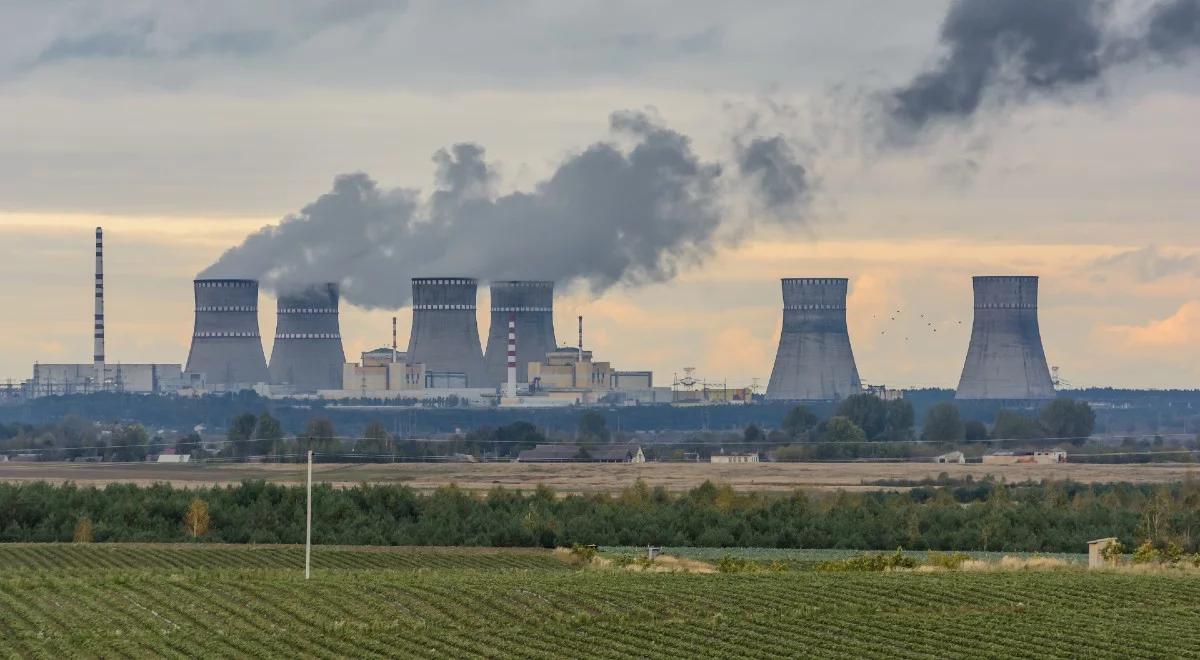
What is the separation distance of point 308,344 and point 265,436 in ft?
106

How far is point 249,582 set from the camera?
24469 mm

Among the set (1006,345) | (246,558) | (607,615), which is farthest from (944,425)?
(607,615)

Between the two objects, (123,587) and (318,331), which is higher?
(318,331)

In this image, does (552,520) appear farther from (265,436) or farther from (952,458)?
(265,436)

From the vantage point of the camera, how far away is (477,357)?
112 metres

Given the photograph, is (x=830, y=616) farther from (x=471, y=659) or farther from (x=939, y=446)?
(x=939, y=446)

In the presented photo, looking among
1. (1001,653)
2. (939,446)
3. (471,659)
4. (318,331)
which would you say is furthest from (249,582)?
(318,331)

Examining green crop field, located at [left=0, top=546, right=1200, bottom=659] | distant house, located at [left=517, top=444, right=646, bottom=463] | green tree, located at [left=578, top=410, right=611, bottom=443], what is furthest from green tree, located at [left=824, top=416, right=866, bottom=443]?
green crop field, located at [left=0, top=546, right=1200, bottom=659]

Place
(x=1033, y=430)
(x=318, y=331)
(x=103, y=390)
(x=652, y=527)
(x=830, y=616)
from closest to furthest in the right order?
(x=830, y=616)
(x=652, y=527)
(x=1033, y=430)
(x=318, y=331)
(x=103, y=390)

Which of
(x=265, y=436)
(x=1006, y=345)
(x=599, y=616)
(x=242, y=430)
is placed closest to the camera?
(x=599, y=616)

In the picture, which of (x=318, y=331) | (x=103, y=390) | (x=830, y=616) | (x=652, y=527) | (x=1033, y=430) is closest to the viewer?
(x=830, y=616)

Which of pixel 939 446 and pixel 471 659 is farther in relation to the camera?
pixel 939 446

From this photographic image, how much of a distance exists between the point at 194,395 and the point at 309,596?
94.2 meters

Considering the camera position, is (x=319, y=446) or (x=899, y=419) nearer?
(x=319, y=446)
